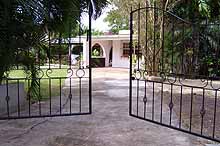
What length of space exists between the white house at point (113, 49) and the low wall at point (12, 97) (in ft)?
43.3

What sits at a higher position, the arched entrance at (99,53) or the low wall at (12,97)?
the arched entrance at (99,53)

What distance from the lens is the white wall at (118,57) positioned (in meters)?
20.6

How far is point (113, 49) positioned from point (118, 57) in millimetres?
720

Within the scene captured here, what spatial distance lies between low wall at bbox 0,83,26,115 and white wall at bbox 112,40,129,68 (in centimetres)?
1484

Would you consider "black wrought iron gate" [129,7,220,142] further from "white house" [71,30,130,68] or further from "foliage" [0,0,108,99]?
"white house" [71,30,130,68]

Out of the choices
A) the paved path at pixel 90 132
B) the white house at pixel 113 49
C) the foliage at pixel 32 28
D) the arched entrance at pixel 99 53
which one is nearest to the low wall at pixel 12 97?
the foliage at pixel 32 28

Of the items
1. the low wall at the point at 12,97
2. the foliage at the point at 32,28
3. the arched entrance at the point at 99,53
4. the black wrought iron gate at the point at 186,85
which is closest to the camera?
the foliage at the point at 32,28

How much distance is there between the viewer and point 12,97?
557 centimetres

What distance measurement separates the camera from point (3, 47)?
3924 mm

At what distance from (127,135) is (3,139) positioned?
174 cm

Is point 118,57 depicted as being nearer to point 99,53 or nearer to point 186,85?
point 99,53

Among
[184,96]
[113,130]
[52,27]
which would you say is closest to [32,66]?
[52,27]

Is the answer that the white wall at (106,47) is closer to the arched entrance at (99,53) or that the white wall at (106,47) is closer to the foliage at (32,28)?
the arched entrance at (99,53)

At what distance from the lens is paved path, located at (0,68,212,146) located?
381cm
